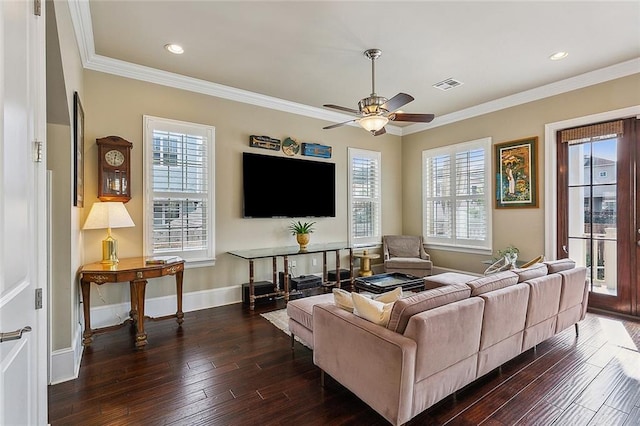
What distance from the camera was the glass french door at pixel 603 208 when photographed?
12.8 ft

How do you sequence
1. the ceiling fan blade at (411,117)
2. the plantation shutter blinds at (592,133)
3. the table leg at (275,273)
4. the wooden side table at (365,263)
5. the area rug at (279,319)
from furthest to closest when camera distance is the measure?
the wooden side table at (365,263) → the table leg at (275,273) → the plantation shutter blinds at (592,133) → the area rug at (279,319) → the ceiling fan blade at (411,117)

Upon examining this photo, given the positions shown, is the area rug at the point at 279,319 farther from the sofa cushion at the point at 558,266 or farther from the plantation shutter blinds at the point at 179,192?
the sofa cushion at the point at 558,266

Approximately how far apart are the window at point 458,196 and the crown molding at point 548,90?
0.49 metres

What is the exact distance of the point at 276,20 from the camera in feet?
9.64

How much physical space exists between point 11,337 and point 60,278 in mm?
1885

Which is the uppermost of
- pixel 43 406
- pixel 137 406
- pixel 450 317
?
pixel 450 317

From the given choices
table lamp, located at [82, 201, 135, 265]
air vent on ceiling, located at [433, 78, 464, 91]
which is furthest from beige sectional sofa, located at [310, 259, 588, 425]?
air vent on ceiling, located at [433, 78, 464, 91]

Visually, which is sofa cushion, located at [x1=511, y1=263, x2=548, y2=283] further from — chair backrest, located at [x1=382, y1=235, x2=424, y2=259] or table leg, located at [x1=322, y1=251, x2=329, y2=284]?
chair backrest, located at [x1=382, y1=235, x2=424, y2=259]

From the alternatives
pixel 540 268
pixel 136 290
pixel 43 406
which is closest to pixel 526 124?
pixel 540 268

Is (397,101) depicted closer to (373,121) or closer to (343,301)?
(373,121)

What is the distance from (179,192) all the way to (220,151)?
812mm

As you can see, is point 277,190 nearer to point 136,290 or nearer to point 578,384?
point 136,290

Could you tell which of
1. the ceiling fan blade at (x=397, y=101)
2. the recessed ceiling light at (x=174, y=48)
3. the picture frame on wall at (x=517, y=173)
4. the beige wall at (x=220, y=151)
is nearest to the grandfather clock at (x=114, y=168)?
the beige wall at (x=220, y=151)

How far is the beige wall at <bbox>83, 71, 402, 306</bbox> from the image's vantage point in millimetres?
3641
